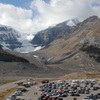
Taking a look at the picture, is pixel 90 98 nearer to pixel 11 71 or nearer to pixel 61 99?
pixel 61 99

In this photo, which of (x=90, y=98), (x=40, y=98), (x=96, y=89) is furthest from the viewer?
(x=96, y=89)

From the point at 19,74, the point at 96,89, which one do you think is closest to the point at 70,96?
the point at 96,89

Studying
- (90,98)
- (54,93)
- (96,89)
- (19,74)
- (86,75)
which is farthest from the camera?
(19,74)

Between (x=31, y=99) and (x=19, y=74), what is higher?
(x=19, y=74)

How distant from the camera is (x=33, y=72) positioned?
195375 millimetres

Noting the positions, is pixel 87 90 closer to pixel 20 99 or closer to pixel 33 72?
pixel 20 99

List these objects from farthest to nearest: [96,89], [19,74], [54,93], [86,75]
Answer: [19,74], [86,75], [96,89], [54,93]

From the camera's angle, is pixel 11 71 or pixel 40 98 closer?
pixel 40 98

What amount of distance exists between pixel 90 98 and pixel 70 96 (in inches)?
420

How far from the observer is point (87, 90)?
88875 mm

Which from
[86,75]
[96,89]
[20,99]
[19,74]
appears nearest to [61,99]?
[20,99]

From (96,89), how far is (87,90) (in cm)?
604

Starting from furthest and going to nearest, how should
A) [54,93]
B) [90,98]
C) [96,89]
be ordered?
[96,89], [54,93], [90,98]

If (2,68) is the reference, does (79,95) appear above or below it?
below
